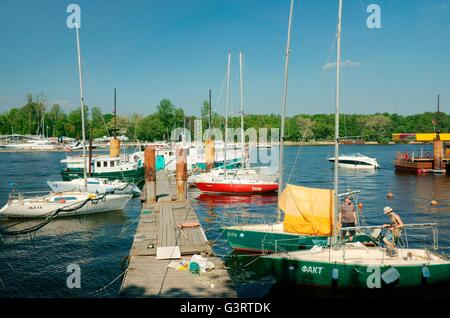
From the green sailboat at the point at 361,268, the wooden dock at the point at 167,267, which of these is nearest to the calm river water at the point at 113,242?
the green sailboat at the point at 361,268

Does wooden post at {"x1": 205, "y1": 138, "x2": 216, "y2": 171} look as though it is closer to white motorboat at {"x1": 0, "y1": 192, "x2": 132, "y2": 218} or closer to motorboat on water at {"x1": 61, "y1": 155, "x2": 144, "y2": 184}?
motorboat on water at {"x1": 61, "y1": 155, "x2": 144, "y2": 184}

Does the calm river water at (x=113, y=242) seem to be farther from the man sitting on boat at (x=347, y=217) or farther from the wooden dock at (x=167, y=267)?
the man sitting on boat at (x=347, y=217)

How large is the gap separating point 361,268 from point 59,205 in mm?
23179

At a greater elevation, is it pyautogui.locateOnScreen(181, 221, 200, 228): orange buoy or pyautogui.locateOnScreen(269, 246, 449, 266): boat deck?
pyautogui.locateOnScreen(269, 246, 449, 266): boat deck

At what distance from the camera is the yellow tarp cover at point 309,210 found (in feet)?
50.4

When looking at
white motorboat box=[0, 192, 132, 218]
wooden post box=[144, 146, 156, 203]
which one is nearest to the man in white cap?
wooden post box=[144, 146, 156, 203]

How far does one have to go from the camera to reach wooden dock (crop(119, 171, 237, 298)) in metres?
12.3

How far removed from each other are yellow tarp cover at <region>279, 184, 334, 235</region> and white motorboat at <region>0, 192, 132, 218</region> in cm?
1811

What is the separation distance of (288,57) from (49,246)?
17050 mm

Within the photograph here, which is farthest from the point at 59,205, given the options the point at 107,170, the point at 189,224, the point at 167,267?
the point at 107,170

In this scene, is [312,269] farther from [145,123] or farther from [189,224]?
[145,123]

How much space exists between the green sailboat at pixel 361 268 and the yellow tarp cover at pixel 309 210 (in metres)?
A: 1.13
